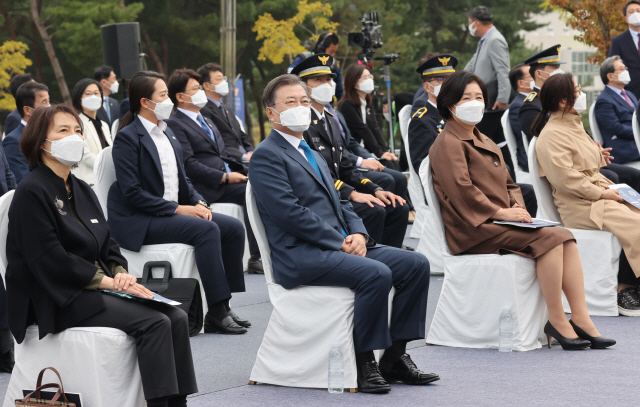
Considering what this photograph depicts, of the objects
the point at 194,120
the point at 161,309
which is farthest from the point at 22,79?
the point at 161,309

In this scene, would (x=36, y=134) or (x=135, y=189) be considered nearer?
(x=36, y=134)

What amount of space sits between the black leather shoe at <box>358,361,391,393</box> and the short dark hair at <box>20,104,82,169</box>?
1611 mm

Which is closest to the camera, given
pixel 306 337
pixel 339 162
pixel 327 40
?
pixel 306 337

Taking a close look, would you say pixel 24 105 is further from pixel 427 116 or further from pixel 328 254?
pixel 328 254

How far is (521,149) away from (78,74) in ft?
68.4

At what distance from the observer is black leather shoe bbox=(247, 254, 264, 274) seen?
7047mm

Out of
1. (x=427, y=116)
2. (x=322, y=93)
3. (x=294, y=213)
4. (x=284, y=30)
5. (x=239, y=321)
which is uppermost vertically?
(x=284, y=30)

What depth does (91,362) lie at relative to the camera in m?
3.15

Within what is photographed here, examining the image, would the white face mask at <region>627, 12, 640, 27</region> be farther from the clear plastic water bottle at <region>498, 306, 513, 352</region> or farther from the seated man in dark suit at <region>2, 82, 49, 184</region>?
the seated man in dark suit at <region>2, 82, 49, 184</region>

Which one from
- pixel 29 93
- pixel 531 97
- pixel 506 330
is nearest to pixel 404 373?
pixel 506 330

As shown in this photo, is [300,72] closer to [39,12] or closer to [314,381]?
[314,381]

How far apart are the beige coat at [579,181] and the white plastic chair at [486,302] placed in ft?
3.41

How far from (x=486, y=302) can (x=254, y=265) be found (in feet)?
9.25

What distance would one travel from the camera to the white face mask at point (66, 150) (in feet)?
11.0
